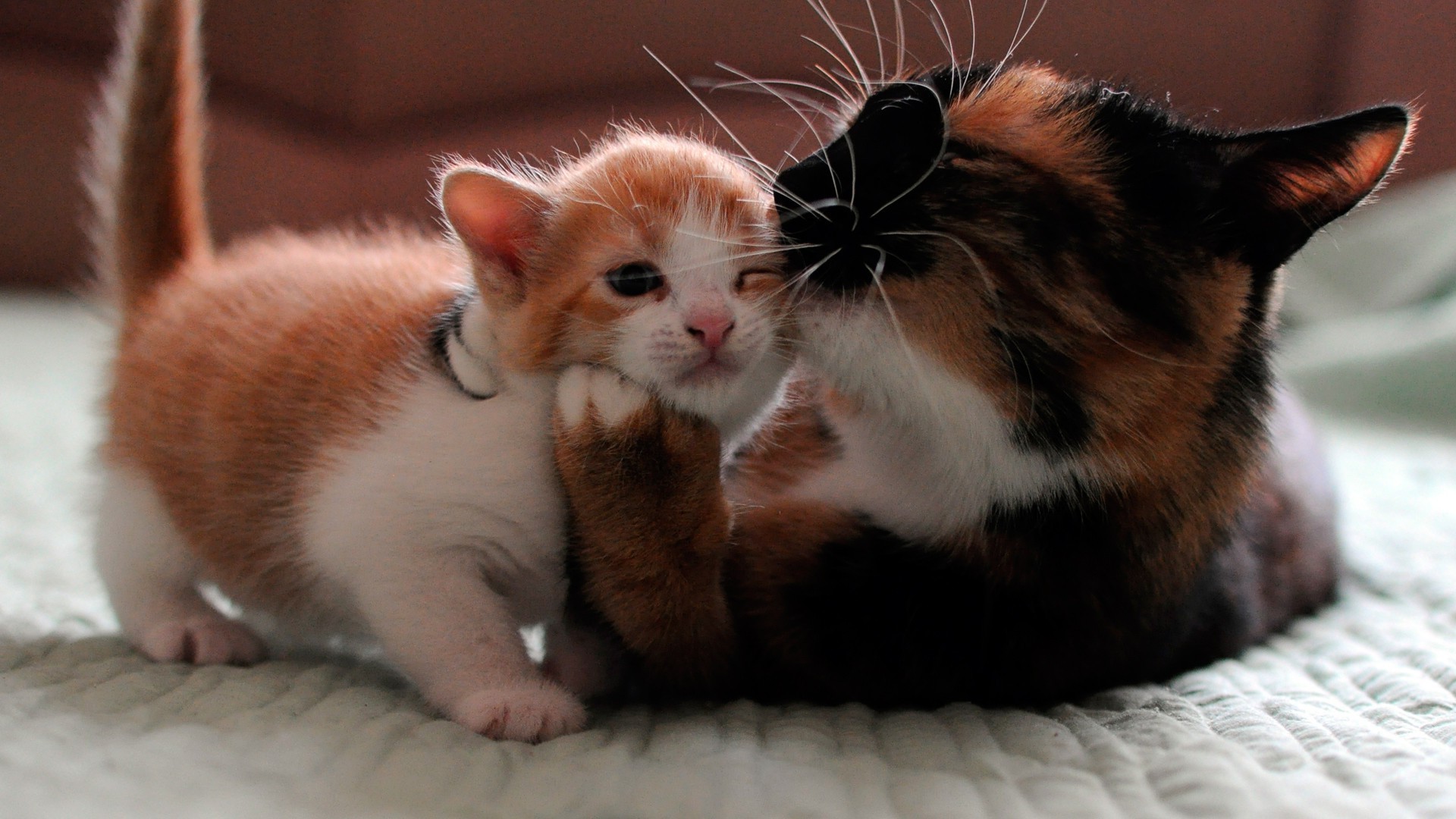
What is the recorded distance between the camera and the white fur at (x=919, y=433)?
0.75 m

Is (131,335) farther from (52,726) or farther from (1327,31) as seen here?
(1327,31)

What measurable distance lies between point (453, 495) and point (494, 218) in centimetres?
22

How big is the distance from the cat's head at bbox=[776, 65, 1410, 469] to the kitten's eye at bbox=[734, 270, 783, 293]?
0.03 meters

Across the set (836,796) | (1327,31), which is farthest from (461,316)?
(1327,31)

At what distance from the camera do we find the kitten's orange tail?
1.06m

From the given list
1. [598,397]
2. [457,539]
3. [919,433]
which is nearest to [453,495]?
[457,539]

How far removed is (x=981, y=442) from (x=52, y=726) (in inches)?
24.8

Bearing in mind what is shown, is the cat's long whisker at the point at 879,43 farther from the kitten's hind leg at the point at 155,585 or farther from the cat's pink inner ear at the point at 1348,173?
the kitten's hind leg at the point at 155,585

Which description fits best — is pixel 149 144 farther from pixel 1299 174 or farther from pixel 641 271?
pixel 1299 174

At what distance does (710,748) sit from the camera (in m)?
0.67

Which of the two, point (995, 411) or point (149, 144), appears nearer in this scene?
point (995, 411)

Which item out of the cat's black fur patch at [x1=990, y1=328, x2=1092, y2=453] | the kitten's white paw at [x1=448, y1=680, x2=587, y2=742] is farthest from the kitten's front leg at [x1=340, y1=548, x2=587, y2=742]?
the cat's black fur patch at [x1=990, y1=328, x2=1092, y2=453]

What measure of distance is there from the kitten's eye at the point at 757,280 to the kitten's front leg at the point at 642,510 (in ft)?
0.37

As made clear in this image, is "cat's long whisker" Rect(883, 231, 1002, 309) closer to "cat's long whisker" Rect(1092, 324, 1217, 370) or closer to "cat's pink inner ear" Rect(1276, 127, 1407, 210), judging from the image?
"cat's long whisker" Rect(1092, 324, 1217, 370)
